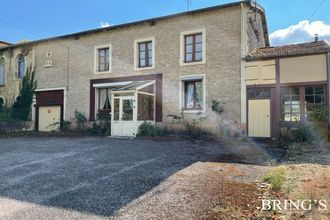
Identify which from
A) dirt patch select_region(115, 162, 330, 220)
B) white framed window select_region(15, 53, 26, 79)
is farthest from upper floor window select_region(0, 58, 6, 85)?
dirt patch select_region(115, 162, 330, 220)

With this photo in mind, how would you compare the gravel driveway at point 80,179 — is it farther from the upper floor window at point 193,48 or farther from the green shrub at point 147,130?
the upper floor window at point 193,48

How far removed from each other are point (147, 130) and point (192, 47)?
16.3ft

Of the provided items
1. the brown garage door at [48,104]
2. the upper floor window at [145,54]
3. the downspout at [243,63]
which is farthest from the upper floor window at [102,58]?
the downspout at [243,63]

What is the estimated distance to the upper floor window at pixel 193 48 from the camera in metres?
14.7

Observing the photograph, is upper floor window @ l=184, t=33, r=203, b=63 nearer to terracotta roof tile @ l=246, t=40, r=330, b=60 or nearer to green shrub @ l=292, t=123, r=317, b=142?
terracotta roof tile @ l=246, t=40, r=330, b=60

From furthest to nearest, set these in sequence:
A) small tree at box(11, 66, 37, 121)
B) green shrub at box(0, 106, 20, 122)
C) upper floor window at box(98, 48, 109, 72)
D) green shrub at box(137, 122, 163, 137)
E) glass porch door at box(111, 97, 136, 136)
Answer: small tree at box(11, 66, 37, 121) < green shrub at box(0, 106, 20, 122) < upper floor window at box(98, 48, 109, 72) < glass porch door at box(111, 97, 136, 136) < green shrub at box(137, 122, 163, 137)

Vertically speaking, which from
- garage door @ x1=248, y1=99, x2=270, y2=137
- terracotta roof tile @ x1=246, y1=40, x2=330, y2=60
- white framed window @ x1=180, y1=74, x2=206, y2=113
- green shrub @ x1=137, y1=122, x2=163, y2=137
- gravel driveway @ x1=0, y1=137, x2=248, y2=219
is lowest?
gravel driveway @ x1=0, y1=137, x2=248, y2=219

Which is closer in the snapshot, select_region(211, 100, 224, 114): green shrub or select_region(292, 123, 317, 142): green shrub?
select_region(292, 123, 317, 142): green shrub

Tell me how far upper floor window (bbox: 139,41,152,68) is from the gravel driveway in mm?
8052

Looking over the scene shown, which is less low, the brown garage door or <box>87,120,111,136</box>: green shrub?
the brown garage door

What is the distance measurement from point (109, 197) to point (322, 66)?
36.0 feet

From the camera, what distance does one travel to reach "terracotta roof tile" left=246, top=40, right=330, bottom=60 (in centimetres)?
1187

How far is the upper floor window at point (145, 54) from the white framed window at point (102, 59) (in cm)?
220

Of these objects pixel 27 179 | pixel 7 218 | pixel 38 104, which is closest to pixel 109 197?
pixel 7 218
